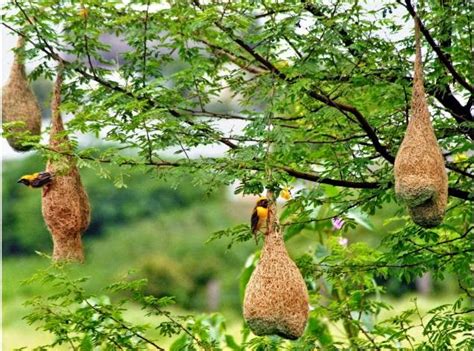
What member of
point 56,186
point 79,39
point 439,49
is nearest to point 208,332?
point 56,186

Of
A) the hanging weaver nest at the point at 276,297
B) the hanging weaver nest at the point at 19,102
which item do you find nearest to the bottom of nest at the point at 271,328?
the hanging weaver nest at the point at 276,297

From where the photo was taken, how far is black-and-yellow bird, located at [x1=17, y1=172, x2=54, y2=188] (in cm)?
301

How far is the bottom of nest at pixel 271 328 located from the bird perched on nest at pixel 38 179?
81 centimetres

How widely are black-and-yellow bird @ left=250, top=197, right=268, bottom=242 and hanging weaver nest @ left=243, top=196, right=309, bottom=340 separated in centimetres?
4

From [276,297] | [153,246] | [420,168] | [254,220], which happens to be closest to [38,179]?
[254,220]

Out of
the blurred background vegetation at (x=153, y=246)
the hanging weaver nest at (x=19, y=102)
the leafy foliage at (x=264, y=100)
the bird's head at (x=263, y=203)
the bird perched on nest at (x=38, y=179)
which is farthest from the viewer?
the blurred background vegetation at (x=153, y=246)

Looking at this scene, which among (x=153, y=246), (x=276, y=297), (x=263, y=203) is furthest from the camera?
(x=153, y=246)

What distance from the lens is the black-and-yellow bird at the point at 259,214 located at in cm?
276

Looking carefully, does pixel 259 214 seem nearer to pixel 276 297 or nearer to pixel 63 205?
pixel 276 297

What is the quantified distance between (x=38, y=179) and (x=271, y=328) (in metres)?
0.88

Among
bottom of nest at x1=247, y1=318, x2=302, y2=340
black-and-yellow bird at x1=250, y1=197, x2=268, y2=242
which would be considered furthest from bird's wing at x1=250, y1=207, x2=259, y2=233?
bottom of nest at x1=247, y1=318, x2=302, y2=340

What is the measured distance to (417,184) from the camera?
252 centimetres

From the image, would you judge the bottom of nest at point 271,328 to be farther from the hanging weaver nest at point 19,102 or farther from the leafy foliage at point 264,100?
the hanging weaver nest at point 19,102

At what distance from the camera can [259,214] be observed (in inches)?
110
